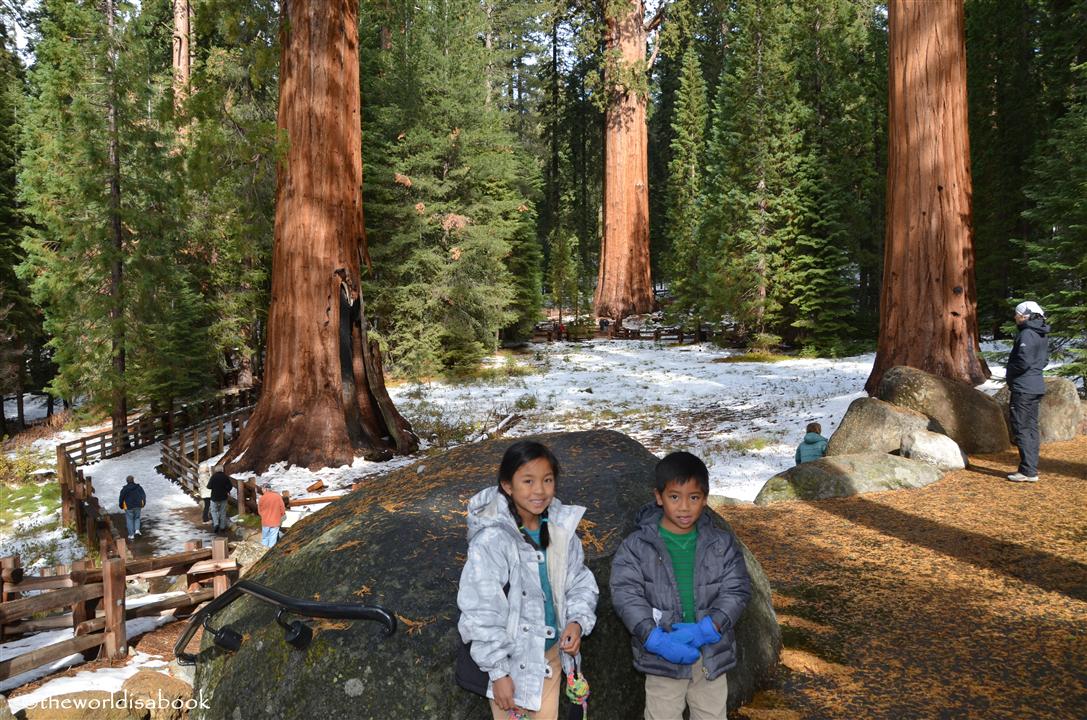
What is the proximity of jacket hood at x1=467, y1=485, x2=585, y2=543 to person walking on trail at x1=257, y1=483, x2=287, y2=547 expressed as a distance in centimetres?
716

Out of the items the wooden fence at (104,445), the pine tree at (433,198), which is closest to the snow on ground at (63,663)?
the wooden fence at (104,445)

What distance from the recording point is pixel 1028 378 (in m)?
7.41

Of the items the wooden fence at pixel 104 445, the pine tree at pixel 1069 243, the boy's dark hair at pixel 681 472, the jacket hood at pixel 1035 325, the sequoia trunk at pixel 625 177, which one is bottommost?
the wooden fence at pixel 104 445

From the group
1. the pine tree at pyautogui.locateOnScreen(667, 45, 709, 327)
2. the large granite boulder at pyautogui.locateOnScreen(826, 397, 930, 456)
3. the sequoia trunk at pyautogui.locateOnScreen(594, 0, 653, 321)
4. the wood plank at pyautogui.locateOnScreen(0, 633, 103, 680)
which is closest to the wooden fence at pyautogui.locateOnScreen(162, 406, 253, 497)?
the wood plank at pyautogui.locateOnScreen(0, 633, 103, 680)

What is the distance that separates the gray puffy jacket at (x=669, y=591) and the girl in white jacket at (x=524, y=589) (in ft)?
0.64

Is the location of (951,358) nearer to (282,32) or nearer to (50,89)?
(282,32)

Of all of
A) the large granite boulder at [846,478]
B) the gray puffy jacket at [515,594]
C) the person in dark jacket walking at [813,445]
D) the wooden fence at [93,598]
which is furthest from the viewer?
the person in dark jacket walking at [813,445]

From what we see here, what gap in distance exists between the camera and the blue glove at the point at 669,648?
2771 millimetres

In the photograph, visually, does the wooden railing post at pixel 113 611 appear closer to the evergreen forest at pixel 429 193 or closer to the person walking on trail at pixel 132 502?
the person walking on trail at pixel 132 502

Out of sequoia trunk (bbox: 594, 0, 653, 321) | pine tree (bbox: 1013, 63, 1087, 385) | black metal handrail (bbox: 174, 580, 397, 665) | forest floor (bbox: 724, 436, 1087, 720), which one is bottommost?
forest floor (bbox: 724, 436, 1087, 720)

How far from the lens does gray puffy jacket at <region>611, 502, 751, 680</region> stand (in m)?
2.87

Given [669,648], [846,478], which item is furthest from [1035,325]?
[669,648]

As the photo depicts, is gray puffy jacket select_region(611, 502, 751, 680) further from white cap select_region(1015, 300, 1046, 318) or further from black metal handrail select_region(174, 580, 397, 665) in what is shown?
white cap select_region(1015, 300, 1046, 318)

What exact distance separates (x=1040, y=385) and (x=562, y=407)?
470 inches
